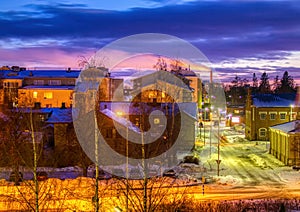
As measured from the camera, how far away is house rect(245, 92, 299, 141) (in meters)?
61.7

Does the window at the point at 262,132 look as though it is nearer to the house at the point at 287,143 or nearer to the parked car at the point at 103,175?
the house at the point at 287,143

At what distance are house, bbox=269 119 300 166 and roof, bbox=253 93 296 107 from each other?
15.0 meters

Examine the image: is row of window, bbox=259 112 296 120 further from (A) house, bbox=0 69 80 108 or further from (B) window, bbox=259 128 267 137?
(A) house, bbox=0 69 80 108

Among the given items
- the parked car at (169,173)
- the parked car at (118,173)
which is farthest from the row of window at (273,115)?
the parked car at (118,173)

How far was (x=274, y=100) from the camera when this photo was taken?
2483 inches

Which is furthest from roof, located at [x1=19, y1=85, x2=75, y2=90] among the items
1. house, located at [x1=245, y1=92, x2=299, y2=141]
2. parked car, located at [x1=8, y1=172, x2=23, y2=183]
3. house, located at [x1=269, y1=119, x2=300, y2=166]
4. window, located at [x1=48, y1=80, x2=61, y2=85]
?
parked car, located at [x1=8, y1=172, x2=23, y2=183]

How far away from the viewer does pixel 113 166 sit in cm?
3597

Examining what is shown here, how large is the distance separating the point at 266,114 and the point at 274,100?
255 cm

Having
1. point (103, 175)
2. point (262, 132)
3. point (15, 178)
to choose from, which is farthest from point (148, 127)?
point (262, 132)

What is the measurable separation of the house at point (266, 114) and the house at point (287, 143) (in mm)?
14285

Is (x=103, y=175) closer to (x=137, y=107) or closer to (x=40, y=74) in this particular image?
(x=137, y=107)

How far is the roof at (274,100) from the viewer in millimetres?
62281

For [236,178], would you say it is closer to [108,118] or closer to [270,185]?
[270,185]

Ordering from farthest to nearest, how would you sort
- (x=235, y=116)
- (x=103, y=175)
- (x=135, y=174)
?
(x=235, y=116) → (x=103, y=175) → (x=135, y=174)
